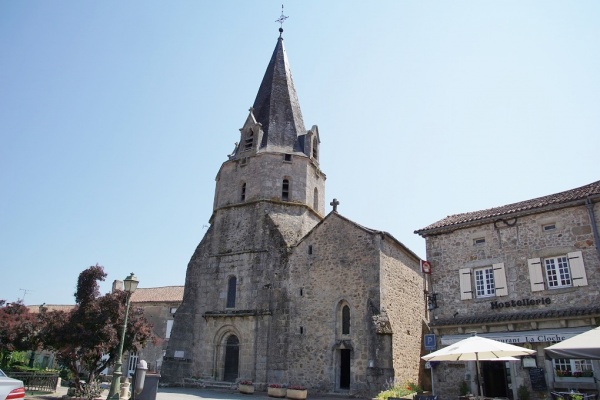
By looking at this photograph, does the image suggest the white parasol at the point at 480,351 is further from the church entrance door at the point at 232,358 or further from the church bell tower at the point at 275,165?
the church bell tower at the point at 275,165

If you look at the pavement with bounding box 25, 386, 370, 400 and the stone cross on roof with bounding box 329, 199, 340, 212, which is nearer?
the pavement with bounding box 25, 386, 370, 400

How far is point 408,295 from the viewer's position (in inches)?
889

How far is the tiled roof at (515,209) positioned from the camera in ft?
49.5

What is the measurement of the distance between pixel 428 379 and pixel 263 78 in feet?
74.6

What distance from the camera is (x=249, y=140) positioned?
91.9 ft

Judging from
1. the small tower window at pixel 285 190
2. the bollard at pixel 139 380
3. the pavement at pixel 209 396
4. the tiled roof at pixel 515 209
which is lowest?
the pavement at pixel 209 396

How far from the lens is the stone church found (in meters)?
20.1

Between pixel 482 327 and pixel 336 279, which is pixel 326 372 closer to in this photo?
pixel 336 279

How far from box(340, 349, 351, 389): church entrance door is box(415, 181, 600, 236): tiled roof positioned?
689 centimetres

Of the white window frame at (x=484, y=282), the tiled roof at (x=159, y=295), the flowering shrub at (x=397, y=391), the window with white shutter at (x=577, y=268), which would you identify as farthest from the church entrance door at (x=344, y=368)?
the tiled roof at (x=159, y=295)

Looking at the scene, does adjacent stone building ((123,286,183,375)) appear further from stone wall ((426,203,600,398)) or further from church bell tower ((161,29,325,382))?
stone wall ((426,203,600,398))

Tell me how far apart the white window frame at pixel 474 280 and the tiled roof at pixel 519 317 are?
32.0 inches

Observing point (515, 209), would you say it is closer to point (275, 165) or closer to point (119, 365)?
point (275, 165)

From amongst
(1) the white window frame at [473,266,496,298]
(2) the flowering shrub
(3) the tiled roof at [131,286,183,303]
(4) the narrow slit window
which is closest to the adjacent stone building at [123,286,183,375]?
(3) the tiled roof at [131,286,183,303]
